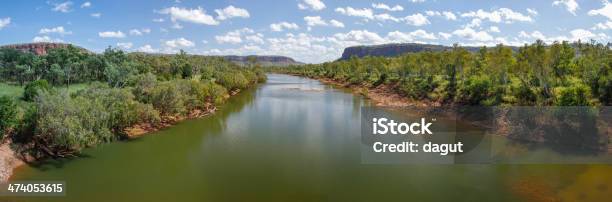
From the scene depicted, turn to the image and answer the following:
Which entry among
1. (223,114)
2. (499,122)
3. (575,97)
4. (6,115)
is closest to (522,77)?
(499,122)

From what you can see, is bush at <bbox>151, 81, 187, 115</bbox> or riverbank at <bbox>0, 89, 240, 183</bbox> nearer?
riverbank at <bbox>0, 89, 240, 183</bbox>

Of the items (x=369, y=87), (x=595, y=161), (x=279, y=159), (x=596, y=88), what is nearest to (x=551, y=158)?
(x=595, y=161)

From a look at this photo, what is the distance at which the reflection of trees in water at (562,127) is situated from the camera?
2930 centimetres

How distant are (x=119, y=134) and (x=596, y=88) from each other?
4292 cm

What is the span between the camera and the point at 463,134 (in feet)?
117

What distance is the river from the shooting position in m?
20.1

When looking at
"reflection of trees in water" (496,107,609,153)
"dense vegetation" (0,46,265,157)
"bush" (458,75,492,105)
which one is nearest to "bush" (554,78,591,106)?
"reflection of trees in water" (496,107,609,153)

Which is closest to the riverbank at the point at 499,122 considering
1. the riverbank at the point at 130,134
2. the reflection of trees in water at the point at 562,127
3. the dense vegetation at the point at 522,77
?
the reflection of trees in water at the point at 562,127

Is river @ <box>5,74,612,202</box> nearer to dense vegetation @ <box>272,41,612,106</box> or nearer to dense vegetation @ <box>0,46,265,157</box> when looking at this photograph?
dense vegetation @ <box>0,46,265,157</box>

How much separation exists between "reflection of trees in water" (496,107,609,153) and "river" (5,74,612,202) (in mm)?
5192

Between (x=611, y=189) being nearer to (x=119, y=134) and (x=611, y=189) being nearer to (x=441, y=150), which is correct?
(x=441, y=150)

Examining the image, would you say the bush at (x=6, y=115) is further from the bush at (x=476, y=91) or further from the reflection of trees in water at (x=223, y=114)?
the bush at (x=476, y=91)

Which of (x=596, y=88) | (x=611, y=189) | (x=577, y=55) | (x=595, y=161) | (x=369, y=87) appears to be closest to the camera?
(x=611, y=189)

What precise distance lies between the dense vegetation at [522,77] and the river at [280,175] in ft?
39.7
